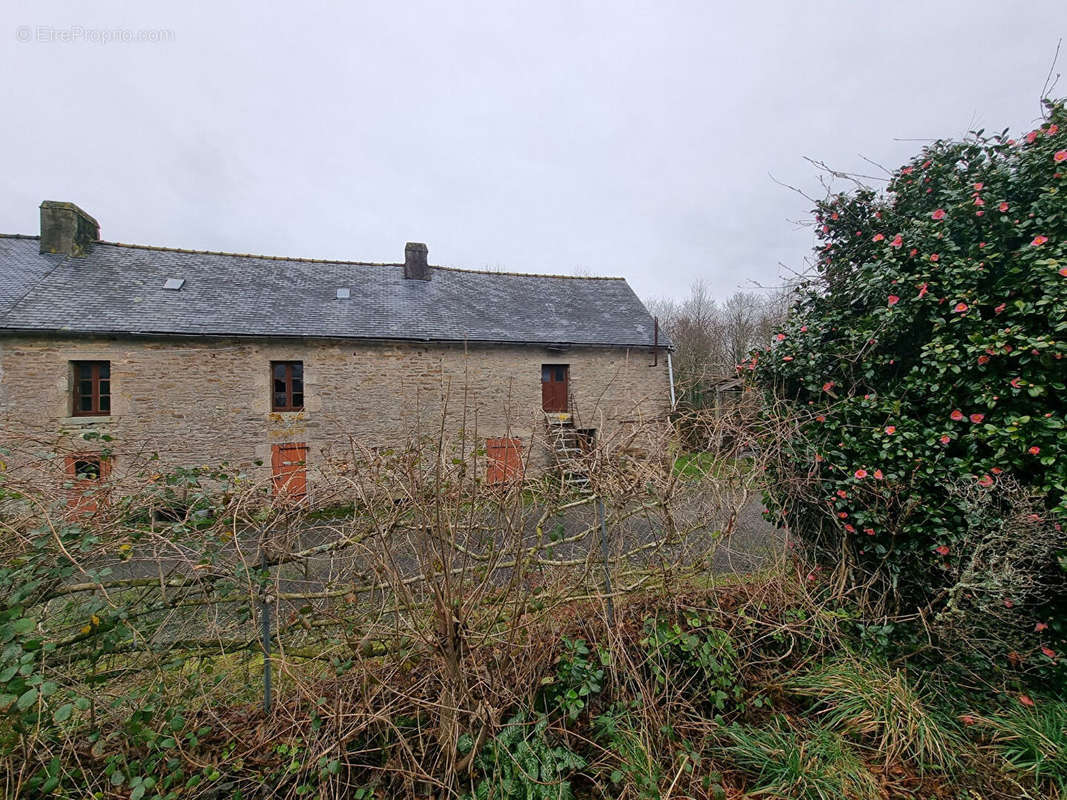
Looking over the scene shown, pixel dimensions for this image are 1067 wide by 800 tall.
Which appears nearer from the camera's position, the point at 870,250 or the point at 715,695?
the point at 715,695

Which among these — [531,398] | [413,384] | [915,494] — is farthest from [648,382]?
[915,494]

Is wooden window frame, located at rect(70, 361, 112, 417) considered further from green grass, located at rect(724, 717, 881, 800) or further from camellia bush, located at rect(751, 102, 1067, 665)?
camellia bush, located at rect(751, 102, 1067, 665)

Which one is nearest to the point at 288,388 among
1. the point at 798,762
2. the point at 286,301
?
the point at 286,301

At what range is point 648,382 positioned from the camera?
12.9 metres

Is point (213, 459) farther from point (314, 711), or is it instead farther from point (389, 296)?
point (314, 711)

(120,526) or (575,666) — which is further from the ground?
(120,526)

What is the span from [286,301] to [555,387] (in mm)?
8348

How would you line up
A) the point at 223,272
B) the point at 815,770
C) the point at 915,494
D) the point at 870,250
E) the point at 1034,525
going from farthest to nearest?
the point at 223,272
the point at 870,250
the point at 915,494
the point at 1034,525
the point at 815,770

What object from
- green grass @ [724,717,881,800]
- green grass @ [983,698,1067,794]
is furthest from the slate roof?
green grass @ [983,698,1067,794]

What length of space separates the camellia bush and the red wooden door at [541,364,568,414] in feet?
29.7

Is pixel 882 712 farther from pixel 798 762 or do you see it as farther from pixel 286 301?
pixel 286 301

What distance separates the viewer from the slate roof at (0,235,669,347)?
10.0m

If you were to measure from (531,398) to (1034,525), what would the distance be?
10.5 m

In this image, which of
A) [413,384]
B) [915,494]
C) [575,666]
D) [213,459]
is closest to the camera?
[575,666]
